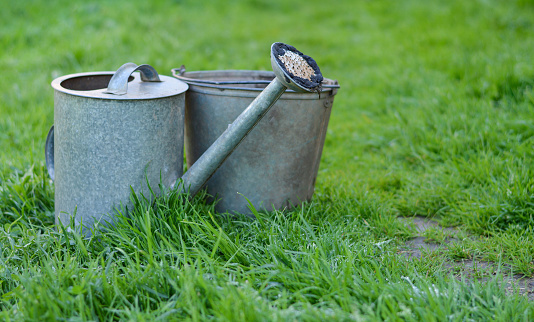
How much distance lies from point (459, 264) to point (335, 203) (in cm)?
69

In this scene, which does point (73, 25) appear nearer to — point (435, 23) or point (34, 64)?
point (34, 64)

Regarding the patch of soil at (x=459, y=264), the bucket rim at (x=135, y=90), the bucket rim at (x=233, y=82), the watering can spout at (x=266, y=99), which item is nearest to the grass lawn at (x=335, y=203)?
the patch of soil at (x=459, y=264)

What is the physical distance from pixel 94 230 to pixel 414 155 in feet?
6.90

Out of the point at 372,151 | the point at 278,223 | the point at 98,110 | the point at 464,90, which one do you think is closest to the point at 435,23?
the point at 464,90

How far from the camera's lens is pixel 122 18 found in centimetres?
579

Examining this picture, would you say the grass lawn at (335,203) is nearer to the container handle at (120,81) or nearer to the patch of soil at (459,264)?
the patch of soil at (459,264)

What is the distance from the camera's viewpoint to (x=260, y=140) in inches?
83.1

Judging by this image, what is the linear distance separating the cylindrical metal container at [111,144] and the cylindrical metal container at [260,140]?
18 cm

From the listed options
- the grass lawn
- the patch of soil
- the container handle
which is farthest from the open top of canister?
the patch of soil

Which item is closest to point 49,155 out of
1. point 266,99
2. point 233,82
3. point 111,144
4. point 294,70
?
point 111,144

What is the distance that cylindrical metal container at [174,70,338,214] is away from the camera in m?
2.09

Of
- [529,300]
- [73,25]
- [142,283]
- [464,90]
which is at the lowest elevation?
[529,300]

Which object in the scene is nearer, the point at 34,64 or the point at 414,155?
the point at 414,155

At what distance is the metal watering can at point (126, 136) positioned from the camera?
5.92 feet
